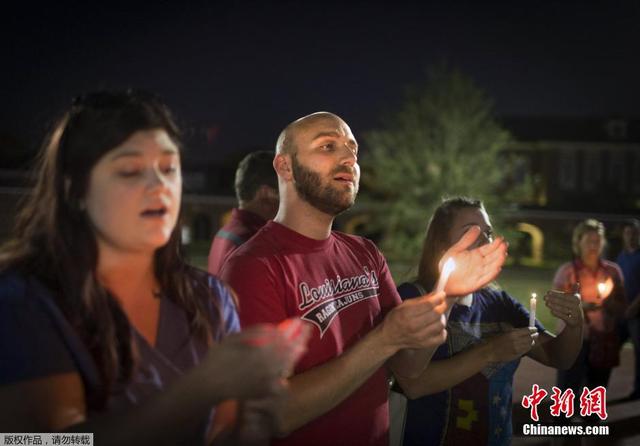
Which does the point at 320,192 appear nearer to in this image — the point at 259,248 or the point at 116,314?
the point at 259,248

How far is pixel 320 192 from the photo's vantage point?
231 cm

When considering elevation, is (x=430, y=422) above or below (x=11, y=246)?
below

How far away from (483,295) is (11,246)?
2431 mm

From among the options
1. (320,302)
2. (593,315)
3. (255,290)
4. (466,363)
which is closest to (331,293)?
(320,302)

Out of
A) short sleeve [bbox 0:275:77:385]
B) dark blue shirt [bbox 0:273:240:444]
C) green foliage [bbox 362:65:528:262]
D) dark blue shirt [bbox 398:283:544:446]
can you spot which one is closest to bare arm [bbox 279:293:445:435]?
dark blue shirt [bbox 0:273:240:444]

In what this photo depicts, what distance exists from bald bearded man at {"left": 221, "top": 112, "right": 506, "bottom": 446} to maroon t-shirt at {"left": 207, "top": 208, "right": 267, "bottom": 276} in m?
1.63

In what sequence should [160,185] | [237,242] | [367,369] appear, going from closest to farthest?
[160,185]
[367,369]
[237,242]

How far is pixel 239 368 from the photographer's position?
1.18 metres

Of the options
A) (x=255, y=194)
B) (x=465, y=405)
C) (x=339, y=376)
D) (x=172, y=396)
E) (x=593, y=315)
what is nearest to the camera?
(x=172, y=396)

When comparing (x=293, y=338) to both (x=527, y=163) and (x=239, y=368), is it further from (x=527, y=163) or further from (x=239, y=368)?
(x=527, y=163)

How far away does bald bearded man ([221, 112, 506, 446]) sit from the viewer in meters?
1.98

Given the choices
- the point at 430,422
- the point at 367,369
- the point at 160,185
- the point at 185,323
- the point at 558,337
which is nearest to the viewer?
the point at 160,185

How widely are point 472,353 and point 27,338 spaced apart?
204cm

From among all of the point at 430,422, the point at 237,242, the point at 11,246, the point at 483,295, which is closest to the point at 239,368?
the point at 11,246
